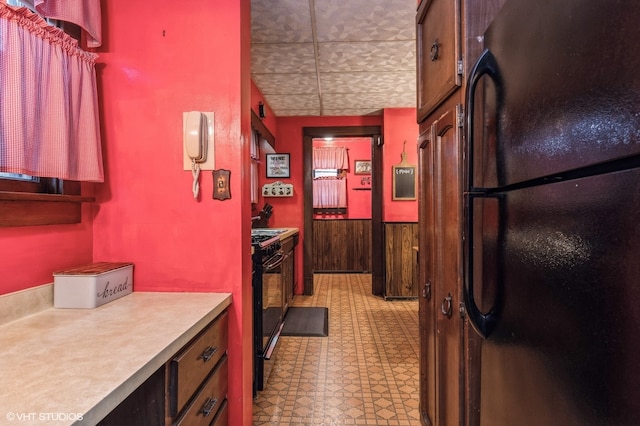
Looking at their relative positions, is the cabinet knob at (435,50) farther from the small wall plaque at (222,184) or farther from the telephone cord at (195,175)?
the telephone cord at (195,175)

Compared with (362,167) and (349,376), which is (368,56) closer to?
(349,376)

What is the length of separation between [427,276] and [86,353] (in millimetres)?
1323

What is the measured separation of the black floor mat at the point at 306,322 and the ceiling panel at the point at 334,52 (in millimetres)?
2616

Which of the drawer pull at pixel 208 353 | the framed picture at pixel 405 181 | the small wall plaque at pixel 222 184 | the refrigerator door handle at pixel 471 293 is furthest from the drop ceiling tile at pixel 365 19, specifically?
the drawer pull at pixel 208 353

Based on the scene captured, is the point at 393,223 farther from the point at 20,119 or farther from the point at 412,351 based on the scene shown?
the point at 20,119

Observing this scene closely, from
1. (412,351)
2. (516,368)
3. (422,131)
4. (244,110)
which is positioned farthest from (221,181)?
(412,351)

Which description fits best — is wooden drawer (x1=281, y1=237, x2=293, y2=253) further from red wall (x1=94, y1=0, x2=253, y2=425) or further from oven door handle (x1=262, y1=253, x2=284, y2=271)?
red wall (x1=94, y1=0, x2=253, y2=425)

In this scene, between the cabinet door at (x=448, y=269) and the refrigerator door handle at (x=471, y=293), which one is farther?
the cabinet door at (x=448, y=269)

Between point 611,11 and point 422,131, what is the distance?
3.98 feet

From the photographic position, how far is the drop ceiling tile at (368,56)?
2.65 m

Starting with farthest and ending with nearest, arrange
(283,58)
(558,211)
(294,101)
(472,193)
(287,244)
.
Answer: (294,101) < (287,244) < (283,58) < (472,193) < (558,211)

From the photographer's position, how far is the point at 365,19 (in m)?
2.31

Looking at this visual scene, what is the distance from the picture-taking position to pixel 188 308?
1.20m

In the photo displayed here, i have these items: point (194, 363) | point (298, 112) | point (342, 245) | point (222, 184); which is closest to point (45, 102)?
point (222, 184)
